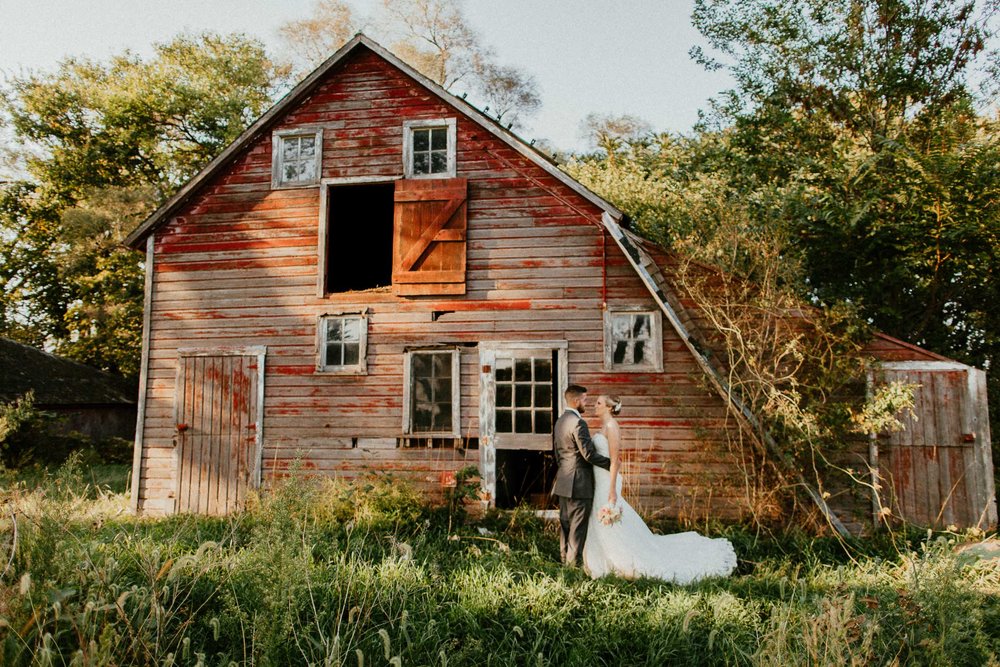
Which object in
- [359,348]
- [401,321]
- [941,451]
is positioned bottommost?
[941,451]

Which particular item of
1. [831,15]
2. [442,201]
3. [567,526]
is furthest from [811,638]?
[831,15]

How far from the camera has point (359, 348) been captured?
9.91 meters

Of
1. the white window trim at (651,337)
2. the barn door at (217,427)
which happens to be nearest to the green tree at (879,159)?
the white window trim at (651,337)

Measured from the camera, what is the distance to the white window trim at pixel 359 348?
9844mm

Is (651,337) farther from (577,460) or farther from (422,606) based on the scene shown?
(422,606)

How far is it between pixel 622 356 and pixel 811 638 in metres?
6.18

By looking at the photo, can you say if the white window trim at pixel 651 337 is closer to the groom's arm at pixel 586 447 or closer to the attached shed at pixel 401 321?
the attached shed at pixel 401 321

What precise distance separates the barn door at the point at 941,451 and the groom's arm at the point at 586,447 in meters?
4.68

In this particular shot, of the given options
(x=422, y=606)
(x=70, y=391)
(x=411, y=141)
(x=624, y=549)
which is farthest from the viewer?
(x=70, y=391)

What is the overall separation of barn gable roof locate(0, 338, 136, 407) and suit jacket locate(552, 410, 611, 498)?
16256mm

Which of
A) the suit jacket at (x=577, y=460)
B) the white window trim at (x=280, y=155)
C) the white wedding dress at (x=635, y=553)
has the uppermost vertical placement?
the white window trim at (x=280, y=155)

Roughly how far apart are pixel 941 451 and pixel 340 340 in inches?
350

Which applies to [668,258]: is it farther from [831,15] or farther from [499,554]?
[831,15]

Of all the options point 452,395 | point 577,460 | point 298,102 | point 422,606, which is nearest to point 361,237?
point 298,102
